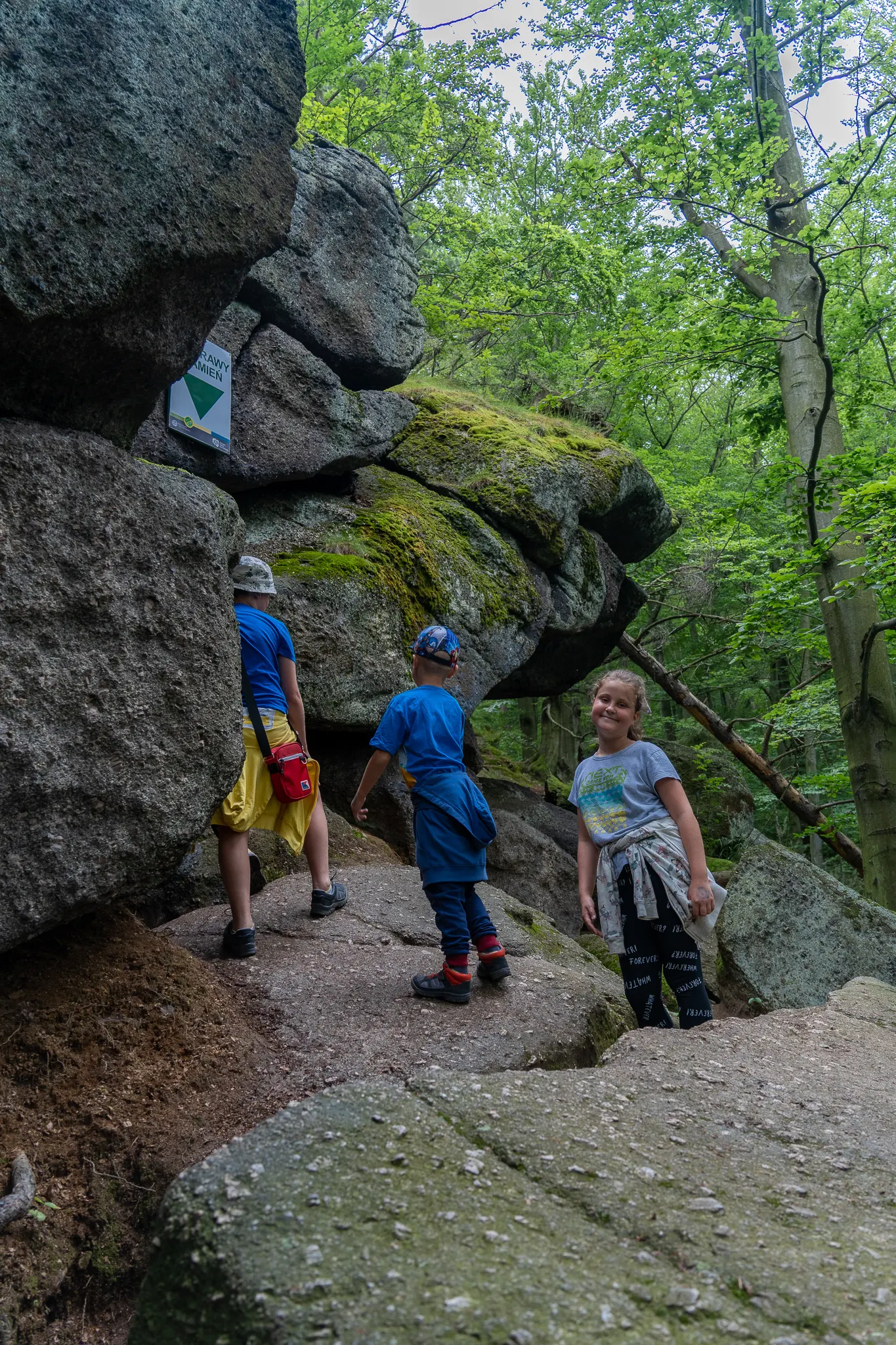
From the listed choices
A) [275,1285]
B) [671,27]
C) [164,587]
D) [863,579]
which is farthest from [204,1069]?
[671,27]

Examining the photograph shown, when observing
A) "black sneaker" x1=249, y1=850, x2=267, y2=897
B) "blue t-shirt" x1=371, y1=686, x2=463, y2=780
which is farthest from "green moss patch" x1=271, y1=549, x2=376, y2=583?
"blue t-shirt" x1=371, y1=686, x2=463, y2=780

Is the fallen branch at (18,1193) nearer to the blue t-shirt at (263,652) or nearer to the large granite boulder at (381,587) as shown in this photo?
the blue t-shirt at (263,652)

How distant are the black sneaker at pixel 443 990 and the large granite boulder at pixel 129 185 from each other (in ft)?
9.85

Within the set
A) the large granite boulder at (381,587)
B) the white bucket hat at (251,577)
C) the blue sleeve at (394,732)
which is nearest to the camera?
the blue sleeve at (394,732)

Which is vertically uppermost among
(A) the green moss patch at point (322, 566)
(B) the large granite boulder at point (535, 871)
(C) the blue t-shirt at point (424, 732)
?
(A) the green moss patch at point (322, 566)

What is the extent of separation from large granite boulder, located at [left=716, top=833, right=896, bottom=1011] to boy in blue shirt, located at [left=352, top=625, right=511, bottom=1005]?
8.75ft

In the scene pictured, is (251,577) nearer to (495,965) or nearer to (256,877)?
(256,877)

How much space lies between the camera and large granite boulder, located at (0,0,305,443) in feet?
9.46

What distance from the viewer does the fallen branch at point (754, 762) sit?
11.5 metres

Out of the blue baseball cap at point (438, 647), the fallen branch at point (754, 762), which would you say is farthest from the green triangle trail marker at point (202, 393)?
the fallen branch at point (754, 762)

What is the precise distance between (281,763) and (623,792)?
1861 millimetres

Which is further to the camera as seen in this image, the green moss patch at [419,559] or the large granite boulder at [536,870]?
the large granite boulder at [536,870]

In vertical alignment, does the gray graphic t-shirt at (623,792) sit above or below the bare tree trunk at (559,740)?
above

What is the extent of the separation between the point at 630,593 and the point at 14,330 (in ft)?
34.5
